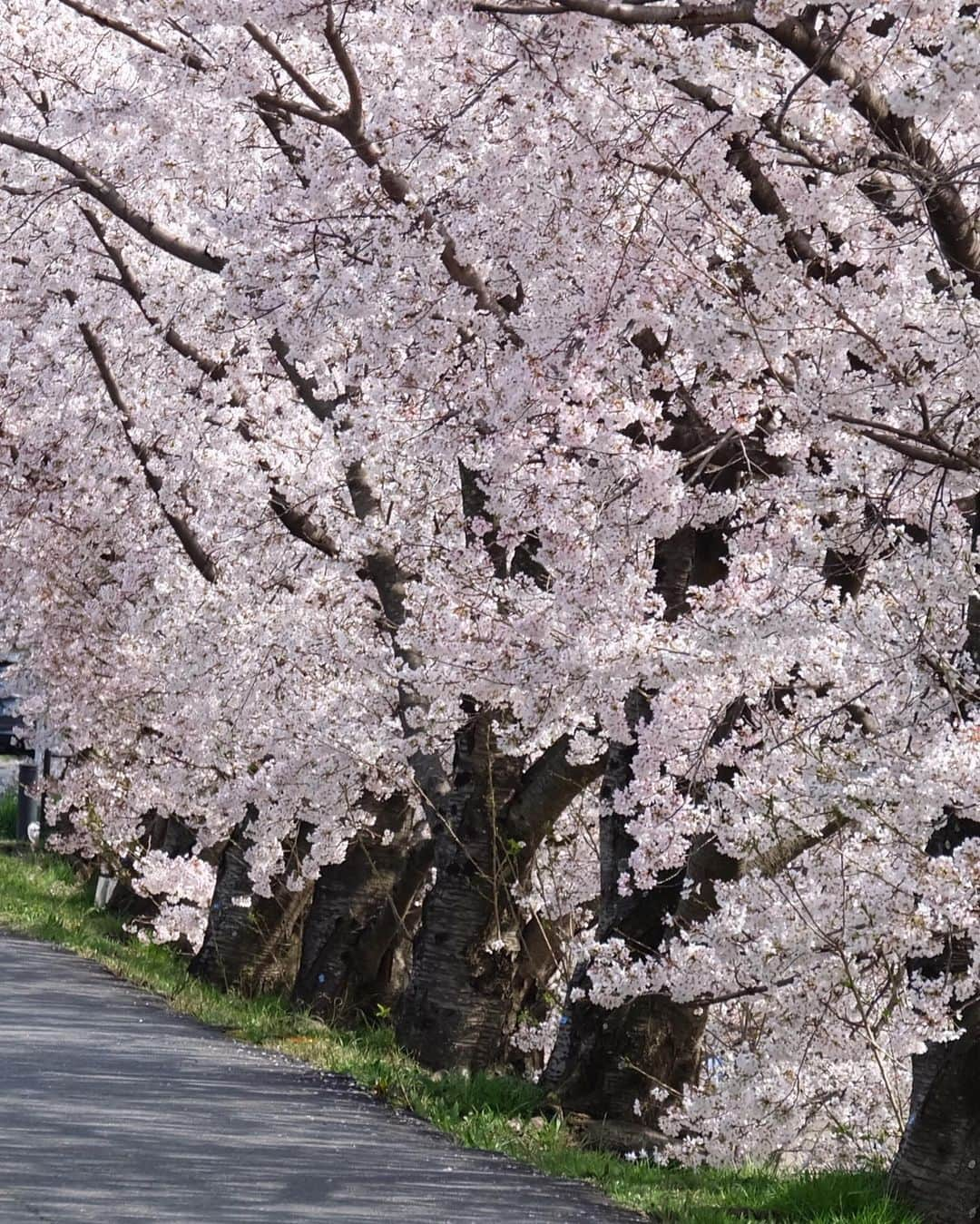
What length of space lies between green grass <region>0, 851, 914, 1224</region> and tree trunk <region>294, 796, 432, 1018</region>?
1.51 feet

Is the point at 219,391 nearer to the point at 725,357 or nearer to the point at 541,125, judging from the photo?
the point at 541,125

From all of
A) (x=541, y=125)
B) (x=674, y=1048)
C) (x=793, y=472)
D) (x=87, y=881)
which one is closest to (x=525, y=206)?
(x=541, y=125)

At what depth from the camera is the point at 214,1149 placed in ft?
30.2

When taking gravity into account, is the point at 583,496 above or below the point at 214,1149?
above

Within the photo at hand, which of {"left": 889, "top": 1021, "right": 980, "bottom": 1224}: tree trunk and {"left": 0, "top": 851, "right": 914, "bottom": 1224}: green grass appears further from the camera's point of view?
{"left": 0, "top": 851, "right": 914, "bottom": 1224}: green grass

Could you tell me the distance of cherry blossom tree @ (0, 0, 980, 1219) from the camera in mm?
8664

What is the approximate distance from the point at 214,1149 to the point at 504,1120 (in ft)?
7.06

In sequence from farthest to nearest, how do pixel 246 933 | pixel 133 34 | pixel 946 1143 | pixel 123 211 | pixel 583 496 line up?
pixel 246 933, pixel 133 34, pixel 123 211, pixel 583 496, pixel 946 1143

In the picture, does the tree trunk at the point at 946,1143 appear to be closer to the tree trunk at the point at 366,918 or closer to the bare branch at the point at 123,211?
the bare branch at the point at 123,211

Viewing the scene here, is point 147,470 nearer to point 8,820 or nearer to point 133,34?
point 133,34

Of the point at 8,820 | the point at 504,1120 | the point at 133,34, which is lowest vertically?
the point at 504,1120

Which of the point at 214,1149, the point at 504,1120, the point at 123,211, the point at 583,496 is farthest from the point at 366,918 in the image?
the point at 214,1149

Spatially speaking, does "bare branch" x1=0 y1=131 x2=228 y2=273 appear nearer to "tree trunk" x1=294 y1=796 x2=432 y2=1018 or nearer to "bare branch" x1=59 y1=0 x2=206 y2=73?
"bare branch" x1=59 y1=0 x2=206 y2=73

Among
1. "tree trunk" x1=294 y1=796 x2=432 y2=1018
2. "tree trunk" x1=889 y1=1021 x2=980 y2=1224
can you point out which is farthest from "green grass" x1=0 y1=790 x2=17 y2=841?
"tree trunk" x1=889 y1=1021 x2=980 y2=1224
